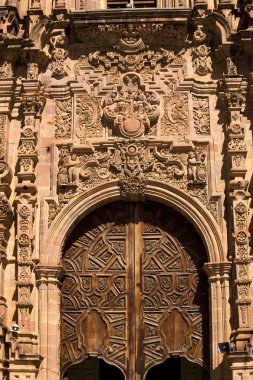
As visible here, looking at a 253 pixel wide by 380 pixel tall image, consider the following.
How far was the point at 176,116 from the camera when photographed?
15656mm

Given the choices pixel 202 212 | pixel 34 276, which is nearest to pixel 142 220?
pixel 202 212

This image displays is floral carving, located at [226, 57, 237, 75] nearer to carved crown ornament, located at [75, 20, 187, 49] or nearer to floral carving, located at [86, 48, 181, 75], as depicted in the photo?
floral carving, located at [86, 48, 181, 75]

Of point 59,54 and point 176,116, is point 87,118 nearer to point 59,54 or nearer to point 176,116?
point 59,54

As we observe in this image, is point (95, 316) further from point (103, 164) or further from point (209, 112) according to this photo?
point (209, 112)

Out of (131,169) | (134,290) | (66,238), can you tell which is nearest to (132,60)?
(131,169)

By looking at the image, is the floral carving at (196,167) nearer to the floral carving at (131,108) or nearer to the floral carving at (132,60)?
the floral carving at (131,108)

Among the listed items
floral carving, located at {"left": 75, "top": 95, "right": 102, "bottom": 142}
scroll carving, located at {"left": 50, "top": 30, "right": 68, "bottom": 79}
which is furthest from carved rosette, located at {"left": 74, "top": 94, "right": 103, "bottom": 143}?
scroll carving, located at {"left": 50, "top": 30, "right": 68, "bottom": 79}

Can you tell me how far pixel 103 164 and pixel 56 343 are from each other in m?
3.14

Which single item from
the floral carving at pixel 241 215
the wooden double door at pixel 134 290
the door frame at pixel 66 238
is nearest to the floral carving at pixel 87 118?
the door frame at pixel 66 238

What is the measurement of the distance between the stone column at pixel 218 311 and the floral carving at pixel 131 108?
2.70 metres

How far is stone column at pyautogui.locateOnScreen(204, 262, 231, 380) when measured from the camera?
14.4m

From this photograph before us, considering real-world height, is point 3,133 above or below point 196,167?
above

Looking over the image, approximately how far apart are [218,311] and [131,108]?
3827mm

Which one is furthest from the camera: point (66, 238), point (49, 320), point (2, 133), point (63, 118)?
point (63, 118)
